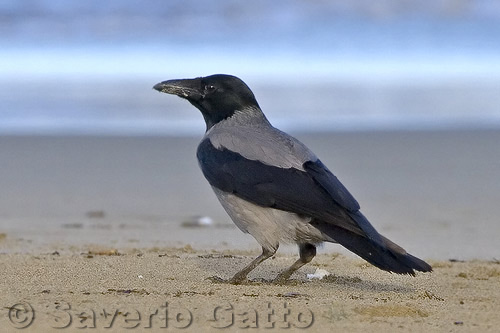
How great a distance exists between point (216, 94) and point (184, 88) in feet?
0.94

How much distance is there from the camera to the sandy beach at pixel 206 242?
6.02 metres

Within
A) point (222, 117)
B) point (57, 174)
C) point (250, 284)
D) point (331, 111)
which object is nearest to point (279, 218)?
point (250, 284)

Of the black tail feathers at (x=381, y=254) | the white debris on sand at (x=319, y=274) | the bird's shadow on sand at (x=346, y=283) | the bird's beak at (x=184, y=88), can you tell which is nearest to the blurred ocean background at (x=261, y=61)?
the bird's beak at (x=184, y=88)

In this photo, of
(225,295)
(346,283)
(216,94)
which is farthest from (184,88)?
(225,295)

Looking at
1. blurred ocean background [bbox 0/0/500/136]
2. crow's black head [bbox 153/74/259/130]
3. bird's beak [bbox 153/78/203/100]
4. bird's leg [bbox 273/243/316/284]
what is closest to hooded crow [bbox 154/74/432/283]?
bird's leg [bbox 273/243/316/284]

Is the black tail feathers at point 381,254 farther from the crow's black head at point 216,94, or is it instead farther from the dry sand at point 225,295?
the crow's black head at point 216,94

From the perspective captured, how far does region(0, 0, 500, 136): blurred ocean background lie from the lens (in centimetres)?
2212

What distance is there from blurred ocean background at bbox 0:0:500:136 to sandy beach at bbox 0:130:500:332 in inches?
95.3

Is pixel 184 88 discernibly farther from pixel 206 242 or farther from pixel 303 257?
pixel 206 242

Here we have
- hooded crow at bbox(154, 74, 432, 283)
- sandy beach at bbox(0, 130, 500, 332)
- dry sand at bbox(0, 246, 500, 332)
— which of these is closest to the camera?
dry sand at bbox(0, 246, 500, 332)

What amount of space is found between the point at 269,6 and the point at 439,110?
27.4ft

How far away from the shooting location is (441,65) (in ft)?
85.4

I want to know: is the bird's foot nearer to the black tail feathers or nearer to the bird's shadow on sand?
the bird's shadow on sand

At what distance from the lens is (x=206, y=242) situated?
10.2 metres
